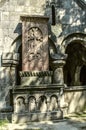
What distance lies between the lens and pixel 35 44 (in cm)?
912

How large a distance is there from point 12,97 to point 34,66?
129 centimetres

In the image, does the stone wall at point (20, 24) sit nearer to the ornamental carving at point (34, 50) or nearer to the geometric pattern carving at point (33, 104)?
the ornamental carving at point (34, 50)

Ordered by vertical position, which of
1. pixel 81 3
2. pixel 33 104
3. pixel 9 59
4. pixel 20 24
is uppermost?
pixel 81 3

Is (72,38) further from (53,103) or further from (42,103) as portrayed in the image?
(42,103)

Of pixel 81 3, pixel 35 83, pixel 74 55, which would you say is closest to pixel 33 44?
pixel 35 83

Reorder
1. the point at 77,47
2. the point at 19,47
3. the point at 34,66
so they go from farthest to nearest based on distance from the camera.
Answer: the point at 77,47
the point at 19,47
the point at 34,66

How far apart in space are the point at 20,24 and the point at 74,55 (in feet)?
15.1

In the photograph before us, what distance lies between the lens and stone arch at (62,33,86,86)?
9977 millimetres

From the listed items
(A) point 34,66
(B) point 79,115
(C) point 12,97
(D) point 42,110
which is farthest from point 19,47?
(B) point 79,115

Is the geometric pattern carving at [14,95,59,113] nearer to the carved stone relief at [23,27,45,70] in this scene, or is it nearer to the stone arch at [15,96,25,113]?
the stone arch at [15,96,25,113]

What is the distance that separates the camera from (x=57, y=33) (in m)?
9.82

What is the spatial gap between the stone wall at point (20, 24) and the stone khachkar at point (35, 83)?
554 millimetres

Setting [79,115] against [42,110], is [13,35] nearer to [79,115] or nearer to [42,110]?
[42,110]

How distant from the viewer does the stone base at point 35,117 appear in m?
8.31
